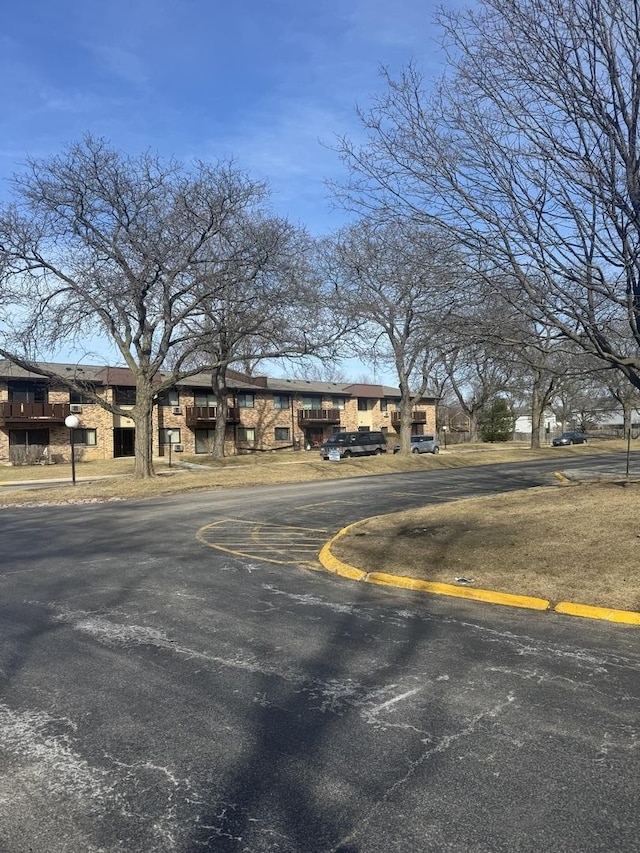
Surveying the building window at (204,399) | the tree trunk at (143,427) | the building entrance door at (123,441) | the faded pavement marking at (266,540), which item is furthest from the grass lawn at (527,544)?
the building window at (204,399)

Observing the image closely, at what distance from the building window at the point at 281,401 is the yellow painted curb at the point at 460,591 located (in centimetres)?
4923

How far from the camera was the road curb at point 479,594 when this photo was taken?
Result: 6113 mm

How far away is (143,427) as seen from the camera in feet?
86.2

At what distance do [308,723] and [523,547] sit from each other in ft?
17.7

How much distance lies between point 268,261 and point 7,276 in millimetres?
9032

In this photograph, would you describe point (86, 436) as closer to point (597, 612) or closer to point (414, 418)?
point (414, 418)

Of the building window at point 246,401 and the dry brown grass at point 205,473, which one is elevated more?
the building window at point 246,401

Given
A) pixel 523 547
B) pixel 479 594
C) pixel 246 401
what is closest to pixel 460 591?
pixel 479 594

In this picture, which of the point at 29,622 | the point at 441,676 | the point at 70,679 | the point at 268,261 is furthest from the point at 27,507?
the point at 441,676

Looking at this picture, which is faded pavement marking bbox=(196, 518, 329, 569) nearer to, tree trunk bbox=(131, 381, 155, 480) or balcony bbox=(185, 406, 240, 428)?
tree trunk bbox=(131, 381, 155, 480)

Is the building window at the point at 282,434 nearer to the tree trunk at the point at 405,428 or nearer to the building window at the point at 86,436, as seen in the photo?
the building window at the point at 86,436

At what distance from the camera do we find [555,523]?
981cm

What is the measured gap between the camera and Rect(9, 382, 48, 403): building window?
4344cm

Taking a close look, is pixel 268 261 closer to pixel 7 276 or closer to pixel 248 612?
pixel 7 276
